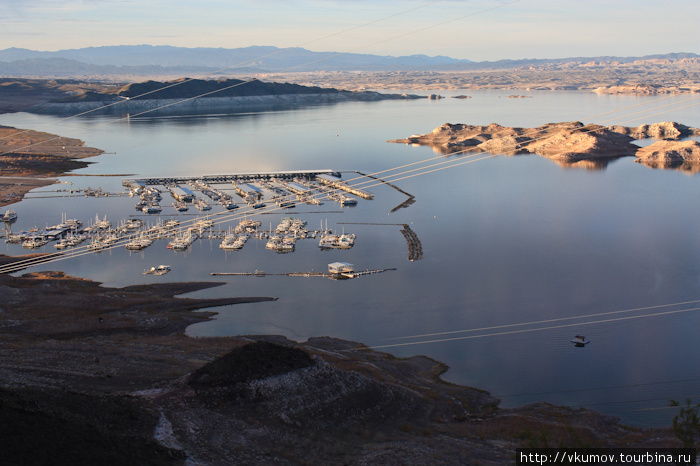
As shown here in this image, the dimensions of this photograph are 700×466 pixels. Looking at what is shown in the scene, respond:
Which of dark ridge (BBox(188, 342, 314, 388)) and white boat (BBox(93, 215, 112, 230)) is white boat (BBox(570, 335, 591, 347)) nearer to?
dark ridge (BBox(188, 342, 314, 388))

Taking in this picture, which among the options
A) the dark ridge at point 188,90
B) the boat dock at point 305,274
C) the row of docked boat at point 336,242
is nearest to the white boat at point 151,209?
the row of docked boat at point 336,242

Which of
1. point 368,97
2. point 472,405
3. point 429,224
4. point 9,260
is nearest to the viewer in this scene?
point 472,405

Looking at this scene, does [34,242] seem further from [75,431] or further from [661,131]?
[661,131]

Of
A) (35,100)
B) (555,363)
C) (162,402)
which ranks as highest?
(35,100)

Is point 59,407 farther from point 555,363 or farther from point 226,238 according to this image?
point 226,238

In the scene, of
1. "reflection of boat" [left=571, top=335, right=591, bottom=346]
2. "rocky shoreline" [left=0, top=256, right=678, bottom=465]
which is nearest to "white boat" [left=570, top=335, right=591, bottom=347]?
"reflection of boat" [left=571, top=335, right=591, bottom=346]

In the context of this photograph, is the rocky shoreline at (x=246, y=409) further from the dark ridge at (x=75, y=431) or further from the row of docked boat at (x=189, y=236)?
the row of docked boat at (x=189, y=236)

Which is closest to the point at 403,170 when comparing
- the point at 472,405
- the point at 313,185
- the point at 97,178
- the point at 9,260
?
the point at 313,185
